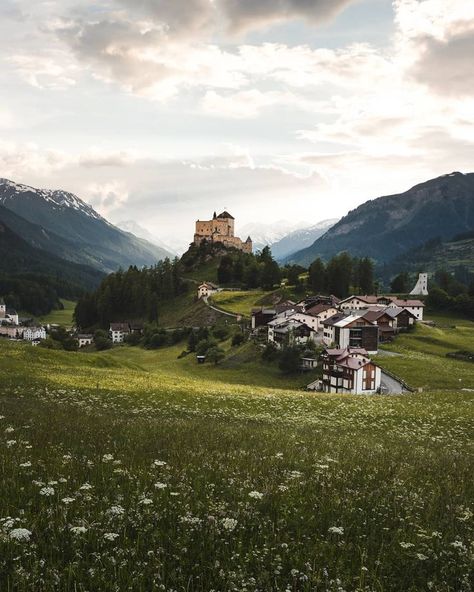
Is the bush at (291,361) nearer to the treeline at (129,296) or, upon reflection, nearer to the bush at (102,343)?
the bush at (102,343)

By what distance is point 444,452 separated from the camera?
21.4 metres

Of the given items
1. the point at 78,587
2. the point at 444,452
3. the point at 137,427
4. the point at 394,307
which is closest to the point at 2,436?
the point at 137,427

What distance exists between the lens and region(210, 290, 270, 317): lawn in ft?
520

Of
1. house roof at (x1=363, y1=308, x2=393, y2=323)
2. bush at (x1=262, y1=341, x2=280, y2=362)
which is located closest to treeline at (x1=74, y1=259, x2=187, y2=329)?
bush at (x1=262, y1=341, x2=280, y2=362)

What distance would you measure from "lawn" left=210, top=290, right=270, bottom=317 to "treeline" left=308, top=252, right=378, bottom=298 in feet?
60.8

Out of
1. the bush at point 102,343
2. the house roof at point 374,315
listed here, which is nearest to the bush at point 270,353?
the house roof at point 374,315

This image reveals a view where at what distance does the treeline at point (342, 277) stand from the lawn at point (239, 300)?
18.5 metres

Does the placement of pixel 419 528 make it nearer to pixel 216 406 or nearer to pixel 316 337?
pixel 216 406

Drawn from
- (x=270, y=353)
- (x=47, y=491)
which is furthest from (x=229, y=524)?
(x=270, y=353)

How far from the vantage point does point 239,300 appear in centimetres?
17150

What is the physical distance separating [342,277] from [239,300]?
36255 mm

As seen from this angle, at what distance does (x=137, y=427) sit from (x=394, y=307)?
110 meters

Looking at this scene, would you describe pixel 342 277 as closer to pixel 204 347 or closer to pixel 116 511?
pixel 204 347

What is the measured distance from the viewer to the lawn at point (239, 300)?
520 feet
